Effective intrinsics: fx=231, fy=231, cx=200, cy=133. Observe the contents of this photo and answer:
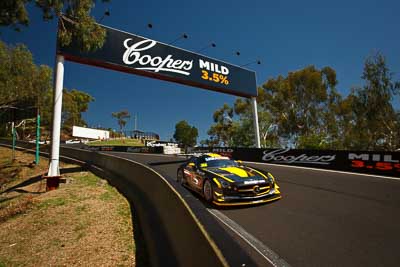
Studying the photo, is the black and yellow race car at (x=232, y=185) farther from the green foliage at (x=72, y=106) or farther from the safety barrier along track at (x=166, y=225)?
the green foliage at (x=72, y=106)

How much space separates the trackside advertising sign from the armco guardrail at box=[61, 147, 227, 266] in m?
8.29

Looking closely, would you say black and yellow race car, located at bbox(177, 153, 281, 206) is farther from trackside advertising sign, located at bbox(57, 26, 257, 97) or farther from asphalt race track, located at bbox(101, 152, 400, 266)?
trackside advertising sign, located at bbox(57, 26, 257, 97)

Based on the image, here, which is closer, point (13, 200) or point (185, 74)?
point (13, 200)

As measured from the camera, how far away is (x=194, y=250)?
247 centimetres

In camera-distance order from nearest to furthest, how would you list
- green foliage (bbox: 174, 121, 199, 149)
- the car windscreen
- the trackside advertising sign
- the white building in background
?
the car windscreen → the trackside advertising sign → the white building in background → green foliage (bbox: 174, 121, 199, 149)

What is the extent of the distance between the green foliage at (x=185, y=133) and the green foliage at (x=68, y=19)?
8779 centimetres

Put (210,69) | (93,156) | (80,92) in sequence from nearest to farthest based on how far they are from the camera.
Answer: (93,156) < (210,69) < (80,92)

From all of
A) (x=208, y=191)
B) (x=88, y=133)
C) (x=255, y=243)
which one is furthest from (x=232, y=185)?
(x=88, y=133)

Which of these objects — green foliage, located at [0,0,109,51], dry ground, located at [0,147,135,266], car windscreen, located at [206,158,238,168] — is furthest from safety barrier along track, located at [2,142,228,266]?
green foliage, located at [0,0,109,51]

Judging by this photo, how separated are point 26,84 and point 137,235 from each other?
3703cm

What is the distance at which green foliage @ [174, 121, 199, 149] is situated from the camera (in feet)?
329

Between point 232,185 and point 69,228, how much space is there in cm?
439

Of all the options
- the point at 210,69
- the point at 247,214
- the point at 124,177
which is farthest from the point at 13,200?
the point at 210,69

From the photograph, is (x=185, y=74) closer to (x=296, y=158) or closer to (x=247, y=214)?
(x=296, y=158)
